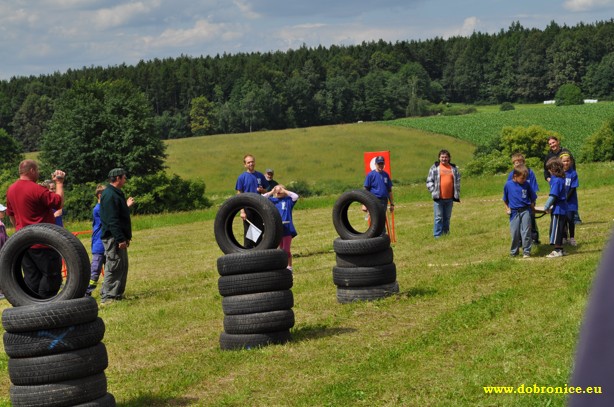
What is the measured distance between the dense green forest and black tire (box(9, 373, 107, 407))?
13828cm

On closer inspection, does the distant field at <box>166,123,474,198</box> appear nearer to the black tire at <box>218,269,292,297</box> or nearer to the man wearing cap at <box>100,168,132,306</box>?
the man wearing cap at <box>100,168,132,306</box>

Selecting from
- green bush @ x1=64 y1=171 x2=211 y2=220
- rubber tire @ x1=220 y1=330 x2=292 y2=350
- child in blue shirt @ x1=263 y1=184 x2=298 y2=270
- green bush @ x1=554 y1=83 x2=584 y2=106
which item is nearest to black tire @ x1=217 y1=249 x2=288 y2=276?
rubber tire @ x1=220 y1=330 x2=292 y2=350

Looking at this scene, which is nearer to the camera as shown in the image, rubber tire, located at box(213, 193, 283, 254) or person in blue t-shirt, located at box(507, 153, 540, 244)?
rubber tire, located at box(213, 193, 283, 254)

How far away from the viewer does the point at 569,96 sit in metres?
138

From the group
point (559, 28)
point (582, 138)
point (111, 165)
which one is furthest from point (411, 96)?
point (111, 165)

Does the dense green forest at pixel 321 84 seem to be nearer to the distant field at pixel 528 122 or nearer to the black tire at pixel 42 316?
the distant field at pixel 528 122

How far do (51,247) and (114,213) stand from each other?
22.1ft

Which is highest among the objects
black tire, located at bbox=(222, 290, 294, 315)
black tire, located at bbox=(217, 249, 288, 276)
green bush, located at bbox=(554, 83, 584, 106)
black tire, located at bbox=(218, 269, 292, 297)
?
green bush, located at bbox=(554, 83, 584, 106)

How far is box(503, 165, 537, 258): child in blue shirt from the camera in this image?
50.2ft

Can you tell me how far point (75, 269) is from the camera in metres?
7.28

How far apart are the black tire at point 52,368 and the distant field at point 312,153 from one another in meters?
70.0

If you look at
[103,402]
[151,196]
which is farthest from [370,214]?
[151,196]

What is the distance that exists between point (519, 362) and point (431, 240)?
1294cm
